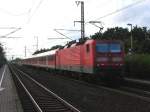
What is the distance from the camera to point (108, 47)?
28.2 meters

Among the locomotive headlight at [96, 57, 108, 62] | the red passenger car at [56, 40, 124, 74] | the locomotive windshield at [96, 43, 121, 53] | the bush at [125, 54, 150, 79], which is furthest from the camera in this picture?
the bush at [125, 54, 150, 79]

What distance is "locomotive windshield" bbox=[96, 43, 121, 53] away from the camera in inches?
1099

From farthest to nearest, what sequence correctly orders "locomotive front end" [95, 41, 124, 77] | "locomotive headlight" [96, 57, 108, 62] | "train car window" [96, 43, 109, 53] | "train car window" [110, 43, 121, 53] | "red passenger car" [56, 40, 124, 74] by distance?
1. "train car window" [110, 43, 121, 53]
2. "train car window" [96, 43, 109, 53]
3. "locomotive headlight" [96, 57, 108, 62]
4. "red passenger car" [56, 40, 124, 74]
5. "locomotive front end" [95, 41, 124, 77]

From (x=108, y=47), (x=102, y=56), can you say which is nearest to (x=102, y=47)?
(x=108, y=47)

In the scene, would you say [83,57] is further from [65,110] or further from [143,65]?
[65,110]

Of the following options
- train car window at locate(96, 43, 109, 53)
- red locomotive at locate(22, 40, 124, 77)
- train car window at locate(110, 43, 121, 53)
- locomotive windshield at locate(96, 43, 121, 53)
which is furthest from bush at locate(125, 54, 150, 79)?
train car window at locate(96, 43, 109, 53)

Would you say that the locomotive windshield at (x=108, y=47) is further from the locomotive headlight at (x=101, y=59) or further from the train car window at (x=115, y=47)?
the locomotive headlight at (x=101, y=59)

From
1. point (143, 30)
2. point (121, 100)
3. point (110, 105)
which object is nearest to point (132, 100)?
point (121, 100)

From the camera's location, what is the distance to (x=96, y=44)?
1092 inches

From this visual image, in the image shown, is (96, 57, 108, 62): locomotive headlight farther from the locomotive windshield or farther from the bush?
the bush

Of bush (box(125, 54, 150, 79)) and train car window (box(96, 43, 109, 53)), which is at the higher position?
train car window (box(96, 43, 109, 53))

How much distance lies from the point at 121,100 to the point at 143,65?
609 inches

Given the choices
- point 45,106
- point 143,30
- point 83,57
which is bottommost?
point 45,106

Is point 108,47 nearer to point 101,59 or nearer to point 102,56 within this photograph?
point 102,56
